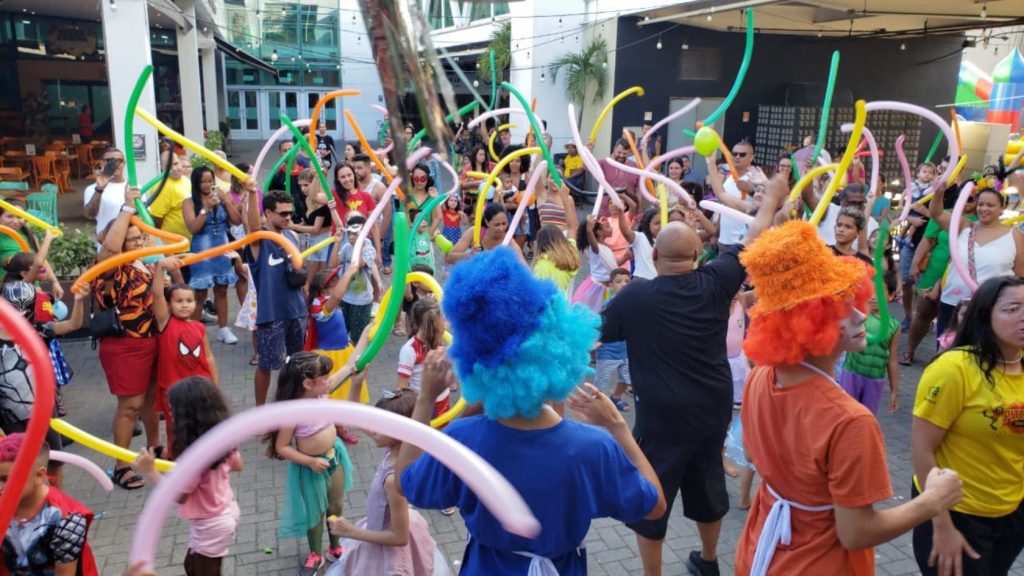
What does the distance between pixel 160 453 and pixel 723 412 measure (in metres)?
3.88

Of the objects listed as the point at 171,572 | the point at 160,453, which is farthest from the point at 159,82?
the point at 171,572

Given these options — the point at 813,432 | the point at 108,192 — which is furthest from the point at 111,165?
the point at 813,432

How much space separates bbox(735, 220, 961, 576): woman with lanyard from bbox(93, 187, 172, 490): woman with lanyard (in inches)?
152

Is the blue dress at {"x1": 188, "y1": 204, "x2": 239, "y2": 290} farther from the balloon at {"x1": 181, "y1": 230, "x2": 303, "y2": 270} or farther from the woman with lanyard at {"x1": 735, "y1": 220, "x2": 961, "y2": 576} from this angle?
the woman with lanyard at {"x1": 735, "y1": 220, "x2": 961, "y2": 576}

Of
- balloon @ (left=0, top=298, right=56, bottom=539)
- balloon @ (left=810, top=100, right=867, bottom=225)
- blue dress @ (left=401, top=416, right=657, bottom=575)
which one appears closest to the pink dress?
blue dress @ (left=401, top=416, right=657, bottom=575)

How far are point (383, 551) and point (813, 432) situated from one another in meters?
1.87

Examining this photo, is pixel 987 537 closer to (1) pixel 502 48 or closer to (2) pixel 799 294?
(2) pixel 799 294

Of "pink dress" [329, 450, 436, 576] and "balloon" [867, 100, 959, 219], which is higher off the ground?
"balloon" [867, 100, 959, 219]

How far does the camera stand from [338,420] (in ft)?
5.18

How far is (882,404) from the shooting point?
6.57m

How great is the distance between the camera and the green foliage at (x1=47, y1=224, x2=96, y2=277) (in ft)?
25.7

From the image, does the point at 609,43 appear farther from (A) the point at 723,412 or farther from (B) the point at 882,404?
(A) the point at 723,412

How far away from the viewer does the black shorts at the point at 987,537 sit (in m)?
2.96

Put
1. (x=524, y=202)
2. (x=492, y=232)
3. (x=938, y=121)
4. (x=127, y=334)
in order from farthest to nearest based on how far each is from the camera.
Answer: (x=524, y=202)
(x=492, y=232)
(x=938, y=121)
(x=127, y=334)
